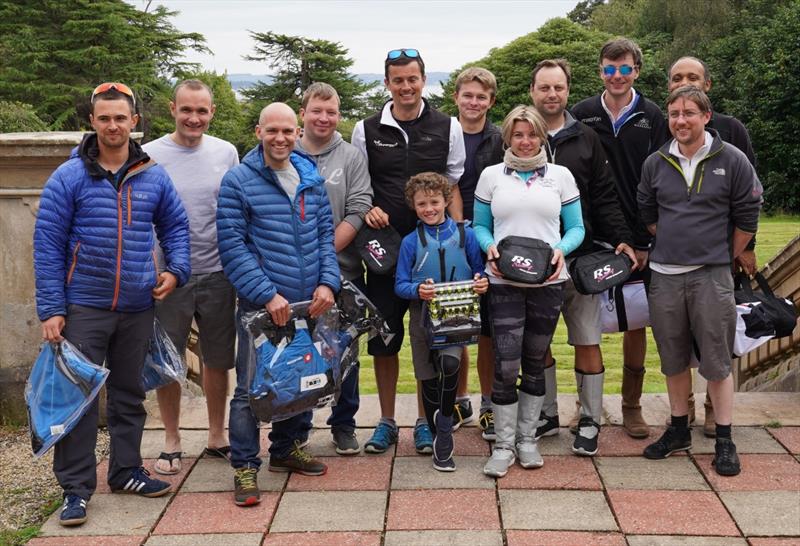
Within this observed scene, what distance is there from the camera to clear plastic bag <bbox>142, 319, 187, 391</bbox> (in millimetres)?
4504

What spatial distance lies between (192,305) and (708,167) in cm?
278

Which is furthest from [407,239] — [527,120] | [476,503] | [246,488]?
[246,488]

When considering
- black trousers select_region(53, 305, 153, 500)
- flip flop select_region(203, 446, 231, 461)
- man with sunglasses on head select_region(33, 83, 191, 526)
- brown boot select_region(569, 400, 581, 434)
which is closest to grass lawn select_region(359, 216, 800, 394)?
brown boot select_region(569, 400, 581, 434)

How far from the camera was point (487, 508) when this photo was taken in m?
4.14

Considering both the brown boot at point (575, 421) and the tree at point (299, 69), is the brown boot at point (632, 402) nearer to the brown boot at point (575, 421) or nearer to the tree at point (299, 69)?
Result: the brown boot at point (575, 421)

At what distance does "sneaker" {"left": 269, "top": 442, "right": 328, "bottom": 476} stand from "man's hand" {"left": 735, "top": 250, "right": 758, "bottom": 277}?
2.54 metres

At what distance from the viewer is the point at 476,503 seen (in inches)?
165

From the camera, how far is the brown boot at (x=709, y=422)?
5.05 m

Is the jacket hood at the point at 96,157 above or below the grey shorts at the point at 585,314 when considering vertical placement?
above

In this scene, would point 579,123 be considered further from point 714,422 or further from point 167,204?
point 167,204

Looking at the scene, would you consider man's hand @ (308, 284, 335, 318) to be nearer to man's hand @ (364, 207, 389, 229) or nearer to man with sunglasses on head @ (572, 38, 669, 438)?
man's hand @ (364, 207, 389, 229)

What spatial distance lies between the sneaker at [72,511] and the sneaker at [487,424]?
219cm

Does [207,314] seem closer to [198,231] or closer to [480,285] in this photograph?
[198,231]

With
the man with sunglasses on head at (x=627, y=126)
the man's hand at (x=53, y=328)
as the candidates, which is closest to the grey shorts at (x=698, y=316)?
the man with sunglasses on head at (x=627, y=126)
